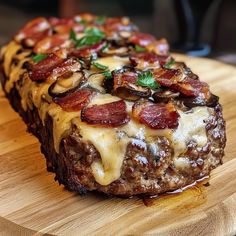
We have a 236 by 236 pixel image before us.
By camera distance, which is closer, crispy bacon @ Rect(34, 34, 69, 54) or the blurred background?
crispy bacon @ Rect(34, 34, 69, 54)

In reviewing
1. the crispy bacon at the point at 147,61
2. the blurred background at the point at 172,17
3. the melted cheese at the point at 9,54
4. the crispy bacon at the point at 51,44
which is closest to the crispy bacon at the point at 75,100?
the crispy bacon at the point at 147,61

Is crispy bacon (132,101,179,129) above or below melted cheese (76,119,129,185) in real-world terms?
above

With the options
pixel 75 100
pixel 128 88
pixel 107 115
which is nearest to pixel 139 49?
pixel 128 88

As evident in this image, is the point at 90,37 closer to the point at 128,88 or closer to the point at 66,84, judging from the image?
the point at 66,84

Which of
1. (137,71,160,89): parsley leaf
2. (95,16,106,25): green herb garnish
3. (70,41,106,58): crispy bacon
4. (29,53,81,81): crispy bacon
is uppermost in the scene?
(137,71,160,89): parsley leaf

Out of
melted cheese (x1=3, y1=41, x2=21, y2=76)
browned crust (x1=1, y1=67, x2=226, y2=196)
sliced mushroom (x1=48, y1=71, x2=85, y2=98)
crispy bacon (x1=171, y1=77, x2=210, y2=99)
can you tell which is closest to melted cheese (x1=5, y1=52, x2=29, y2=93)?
melted cheese (x1=3, y1=41, x2=21, y2=76)

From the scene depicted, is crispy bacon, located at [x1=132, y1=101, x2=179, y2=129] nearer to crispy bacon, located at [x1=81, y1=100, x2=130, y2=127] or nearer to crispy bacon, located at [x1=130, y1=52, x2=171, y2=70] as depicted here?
crispy bacon, located at [x1=81, y1=100, x2=130, y2=127]
